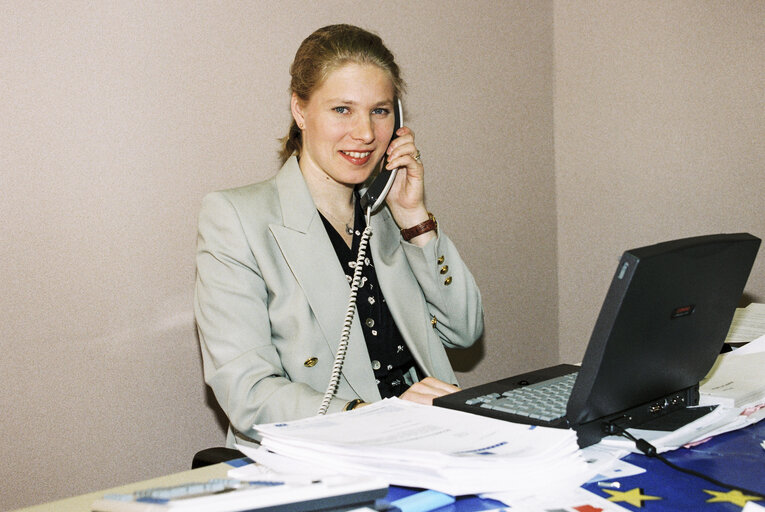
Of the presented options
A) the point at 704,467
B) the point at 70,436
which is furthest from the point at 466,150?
the point at 704,467

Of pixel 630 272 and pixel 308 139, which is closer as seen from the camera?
pixel 630 272

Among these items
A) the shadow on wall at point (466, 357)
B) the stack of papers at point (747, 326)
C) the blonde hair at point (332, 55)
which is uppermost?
the blonde hair at point (332, 55)

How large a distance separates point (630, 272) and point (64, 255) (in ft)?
4.45

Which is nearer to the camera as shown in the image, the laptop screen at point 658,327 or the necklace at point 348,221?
the laptop screen at point 658,327

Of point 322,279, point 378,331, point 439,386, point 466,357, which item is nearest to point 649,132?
point 466,357

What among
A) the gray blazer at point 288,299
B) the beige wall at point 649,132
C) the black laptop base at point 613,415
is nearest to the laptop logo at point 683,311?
the black laptop base at point 613,415

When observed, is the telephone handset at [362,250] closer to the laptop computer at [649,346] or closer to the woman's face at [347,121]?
the woman's face at [347,121]

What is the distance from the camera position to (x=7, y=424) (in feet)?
5.53

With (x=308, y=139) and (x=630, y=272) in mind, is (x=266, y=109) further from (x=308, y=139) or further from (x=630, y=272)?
(x=630, y=272)

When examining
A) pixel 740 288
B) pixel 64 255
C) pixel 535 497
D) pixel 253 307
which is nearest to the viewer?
pixel 535 497

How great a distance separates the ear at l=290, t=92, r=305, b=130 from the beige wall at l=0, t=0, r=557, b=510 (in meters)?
0.17

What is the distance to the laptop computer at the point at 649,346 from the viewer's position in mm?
903

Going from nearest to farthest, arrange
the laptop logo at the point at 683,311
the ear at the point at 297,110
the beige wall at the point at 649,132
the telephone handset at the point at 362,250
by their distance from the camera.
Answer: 1. the laptop logo at the point at 683,311
2. the telephone handset at the point at 362,250
3. the ear at the point at 297,110
4. the beige wall at the point at 649,132

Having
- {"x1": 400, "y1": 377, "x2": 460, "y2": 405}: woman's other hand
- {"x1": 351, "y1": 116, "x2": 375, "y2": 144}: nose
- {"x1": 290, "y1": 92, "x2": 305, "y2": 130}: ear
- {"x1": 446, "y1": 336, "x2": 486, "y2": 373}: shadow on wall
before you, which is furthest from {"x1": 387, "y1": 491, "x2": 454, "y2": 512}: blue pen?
{"x1": 446, "y1": 336, "x2": 486, "y2": 373}: shadow on wall
